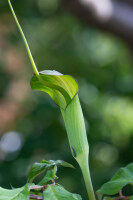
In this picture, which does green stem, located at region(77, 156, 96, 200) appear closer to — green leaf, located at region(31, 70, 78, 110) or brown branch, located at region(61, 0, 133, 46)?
green leaf, located at region(31, 70, 78, 110)

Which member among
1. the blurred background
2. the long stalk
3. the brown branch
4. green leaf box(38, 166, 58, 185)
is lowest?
the blurred background

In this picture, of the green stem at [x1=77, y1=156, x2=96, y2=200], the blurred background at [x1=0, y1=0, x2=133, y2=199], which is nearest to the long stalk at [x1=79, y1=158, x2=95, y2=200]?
the green stem at [x1=77, y1=156, x2=96, y2=200]

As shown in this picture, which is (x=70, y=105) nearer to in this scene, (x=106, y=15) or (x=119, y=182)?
(x=119, y=182)

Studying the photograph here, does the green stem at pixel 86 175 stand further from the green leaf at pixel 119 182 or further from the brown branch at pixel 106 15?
the brown branch at pixel 106 15

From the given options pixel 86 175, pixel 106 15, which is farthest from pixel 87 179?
pixel 106 15

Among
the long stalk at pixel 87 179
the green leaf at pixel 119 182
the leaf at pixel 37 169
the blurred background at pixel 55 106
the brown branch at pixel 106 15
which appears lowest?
the blurred background at pixel 55 106

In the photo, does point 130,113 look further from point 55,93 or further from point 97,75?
point 55,93

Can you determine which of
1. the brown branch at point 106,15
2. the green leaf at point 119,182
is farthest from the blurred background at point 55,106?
the green leaf at point 119,182
